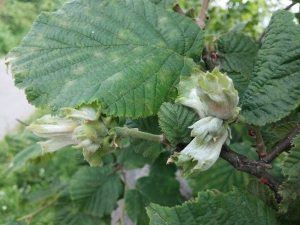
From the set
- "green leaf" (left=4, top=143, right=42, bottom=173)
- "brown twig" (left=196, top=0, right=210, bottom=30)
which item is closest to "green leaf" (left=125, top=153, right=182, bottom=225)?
"green leaf" (left=4, top=143, right=42, bottom=173)

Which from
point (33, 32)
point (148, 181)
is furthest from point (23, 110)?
point (33, 32)

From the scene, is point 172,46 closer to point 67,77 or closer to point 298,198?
point 67,77

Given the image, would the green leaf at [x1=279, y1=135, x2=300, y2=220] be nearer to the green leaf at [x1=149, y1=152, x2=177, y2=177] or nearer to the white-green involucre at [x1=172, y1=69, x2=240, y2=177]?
the white-green involucre at [x1=172, y1=69, x2=240, y2=177]

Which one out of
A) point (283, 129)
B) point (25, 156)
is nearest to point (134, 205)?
point (25, 156)

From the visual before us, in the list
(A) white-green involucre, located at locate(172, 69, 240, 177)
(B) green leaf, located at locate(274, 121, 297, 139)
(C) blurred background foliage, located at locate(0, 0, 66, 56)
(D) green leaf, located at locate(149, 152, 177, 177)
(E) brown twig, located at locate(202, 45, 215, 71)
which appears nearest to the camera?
(A) white-green involucre, located at locate(172, 69, 240, 177)

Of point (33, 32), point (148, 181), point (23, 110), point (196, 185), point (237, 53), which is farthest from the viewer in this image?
point (23, 110)
